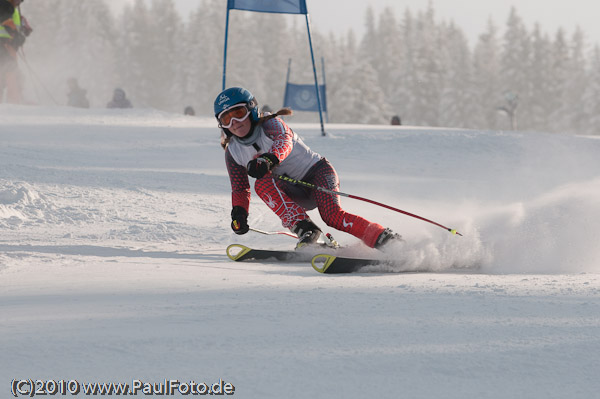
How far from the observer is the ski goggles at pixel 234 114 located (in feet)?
14.4

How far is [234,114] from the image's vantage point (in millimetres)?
4391

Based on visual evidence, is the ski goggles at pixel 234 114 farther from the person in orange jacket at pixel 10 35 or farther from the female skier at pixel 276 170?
the person in orange jacket at pixel 10 35

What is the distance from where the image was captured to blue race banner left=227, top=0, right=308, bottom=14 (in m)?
10.0

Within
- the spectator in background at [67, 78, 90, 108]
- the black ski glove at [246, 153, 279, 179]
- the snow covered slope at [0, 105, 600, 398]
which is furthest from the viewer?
the spectator in background at [67, 78, 90, 108]

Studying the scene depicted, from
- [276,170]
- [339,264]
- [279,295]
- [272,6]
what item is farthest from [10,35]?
[279,295]

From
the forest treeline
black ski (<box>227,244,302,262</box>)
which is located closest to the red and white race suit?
black ski (<box>227,244,302,262</box>)

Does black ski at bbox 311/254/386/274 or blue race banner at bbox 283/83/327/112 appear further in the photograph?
blue race banner at bbox 283/83/327/112

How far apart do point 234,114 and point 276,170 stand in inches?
22.7

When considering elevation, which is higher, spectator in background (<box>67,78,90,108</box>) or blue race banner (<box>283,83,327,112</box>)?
spectator in background (<box>67,78,90,108</box>)

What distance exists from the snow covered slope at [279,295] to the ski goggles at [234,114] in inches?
38.0

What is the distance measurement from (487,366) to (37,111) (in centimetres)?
1243

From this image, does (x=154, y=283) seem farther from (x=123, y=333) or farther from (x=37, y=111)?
(x=37, y=111)

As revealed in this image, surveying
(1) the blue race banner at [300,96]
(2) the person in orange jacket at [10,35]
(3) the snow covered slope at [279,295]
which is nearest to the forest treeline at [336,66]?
(1) the blue race banner at [300,96]

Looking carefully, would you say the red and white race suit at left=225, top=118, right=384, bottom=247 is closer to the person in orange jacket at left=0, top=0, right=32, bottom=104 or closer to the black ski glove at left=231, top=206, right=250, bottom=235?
the black ski glove at left=231, top=206, right=250, bottom=235
